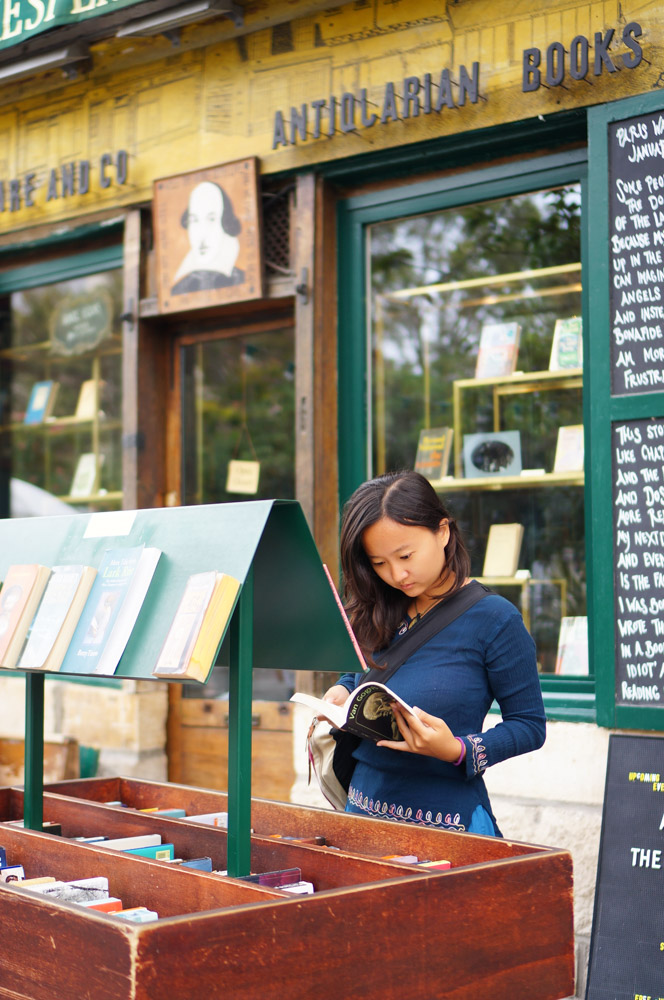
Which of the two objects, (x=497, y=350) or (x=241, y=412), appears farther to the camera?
(x=241, y=412)

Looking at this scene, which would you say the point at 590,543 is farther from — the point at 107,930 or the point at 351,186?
the point at 107,930

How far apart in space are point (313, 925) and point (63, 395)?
16.4ft

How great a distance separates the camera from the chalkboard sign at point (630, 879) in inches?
129

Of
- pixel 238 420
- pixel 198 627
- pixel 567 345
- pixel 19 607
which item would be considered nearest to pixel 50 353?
pixel 238 420

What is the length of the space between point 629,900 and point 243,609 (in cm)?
219

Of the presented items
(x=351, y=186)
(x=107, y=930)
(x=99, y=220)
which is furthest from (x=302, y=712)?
(x=107, y=930)

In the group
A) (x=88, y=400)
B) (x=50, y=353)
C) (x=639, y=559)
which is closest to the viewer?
(x=639, y=559)

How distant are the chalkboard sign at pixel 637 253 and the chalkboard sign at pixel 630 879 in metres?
1.26

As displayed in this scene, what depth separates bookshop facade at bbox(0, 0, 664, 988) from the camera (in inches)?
150

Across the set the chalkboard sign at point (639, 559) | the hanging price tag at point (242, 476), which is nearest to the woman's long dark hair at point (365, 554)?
the chalkboard sign at point (639, 559)

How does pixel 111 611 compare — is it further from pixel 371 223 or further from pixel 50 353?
pixel 50 353

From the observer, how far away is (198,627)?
168 cm

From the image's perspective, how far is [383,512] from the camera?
244 centimetres

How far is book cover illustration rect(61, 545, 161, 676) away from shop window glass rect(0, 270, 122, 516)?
152 inches
